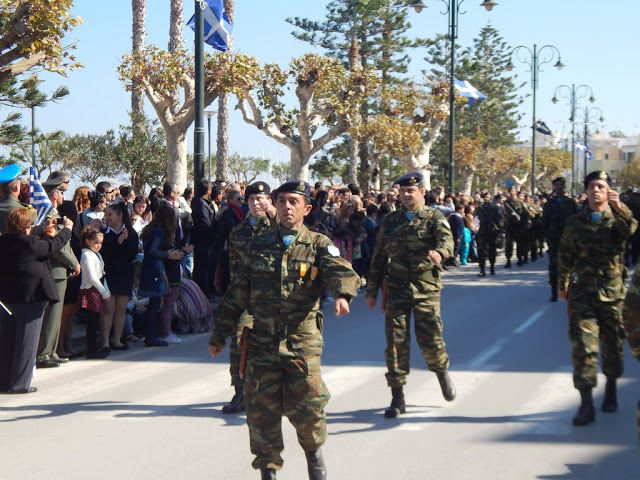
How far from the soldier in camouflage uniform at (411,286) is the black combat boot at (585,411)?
1103mm

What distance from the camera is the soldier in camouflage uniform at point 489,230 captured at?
21.5m

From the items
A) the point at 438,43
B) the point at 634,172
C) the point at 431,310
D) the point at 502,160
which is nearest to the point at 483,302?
the point at 431,310

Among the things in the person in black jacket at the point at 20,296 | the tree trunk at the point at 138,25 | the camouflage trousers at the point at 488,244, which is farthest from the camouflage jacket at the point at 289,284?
the tree trunk at the point at 138,25

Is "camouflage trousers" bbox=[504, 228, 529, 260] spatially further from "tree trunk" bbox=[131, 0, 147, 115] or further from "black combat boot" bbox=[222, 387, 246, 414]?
"black combat boot" bbox=[222, 387, 246, 414]

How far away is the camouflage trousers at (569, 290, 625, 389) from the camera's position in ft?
23.6

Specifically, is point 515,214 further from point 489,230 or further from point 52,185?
point 52,185

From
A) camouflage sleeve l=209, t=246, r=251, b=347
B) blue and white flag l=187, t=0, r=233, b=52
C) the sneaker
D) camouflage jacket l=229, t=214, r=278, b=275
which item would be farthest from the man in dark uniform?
blue and white flag l=187, t=0, r=233, b=52

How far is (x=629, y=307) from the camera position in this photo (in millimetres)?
4094

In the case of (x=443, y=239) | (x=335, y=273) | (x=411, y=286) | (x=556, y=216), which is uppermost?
(x=556, y=216)

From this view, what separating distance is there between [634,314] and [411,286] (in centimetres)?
362

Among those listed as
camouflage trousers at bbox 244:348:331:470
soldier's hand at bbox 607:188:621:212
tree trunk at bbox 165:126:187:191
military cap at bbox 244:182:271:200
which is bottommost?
camouflage trousers at bbox 244:348:331:470

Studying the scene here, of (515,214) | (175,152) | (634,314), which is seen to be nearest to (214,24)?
(175,152)

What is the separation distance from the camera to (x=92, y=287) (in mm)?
10680

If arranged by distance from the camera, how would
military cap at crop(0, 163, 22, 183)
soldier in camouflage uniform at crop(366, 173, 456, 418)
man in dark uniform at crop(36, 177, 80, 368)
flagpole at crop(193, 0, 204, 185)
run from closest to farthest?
soldier in camouflage uniform at crop(366, 173, 456, 418) → military cap at crop(0, 163, 22, 183) → man in dark uniform at crop(36, 177, 80, 368) → flagpole at crop(193, 0, 204, 185)
